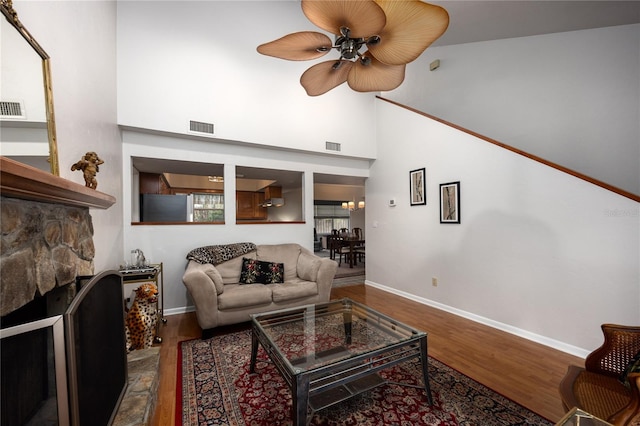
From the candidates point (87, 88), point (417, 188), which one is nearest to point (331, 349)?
point (87, 88)

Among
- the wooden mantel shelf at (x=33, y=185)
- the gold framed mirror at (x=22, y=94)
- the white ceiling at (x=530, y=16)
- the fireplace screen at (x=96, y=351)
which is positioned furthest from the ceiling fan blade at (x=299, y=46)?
the white ceiling at (x=530, y=16)

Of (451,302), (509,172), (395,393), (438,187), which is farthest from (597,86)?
(395,393)

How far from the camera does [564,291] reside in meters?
2.35

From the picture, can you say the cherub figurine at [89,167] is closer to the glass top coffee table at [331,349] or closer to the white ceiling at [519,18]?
the glass top coffee table at [331,349]

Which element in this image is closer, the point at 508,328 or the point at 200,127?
the point at 508,328

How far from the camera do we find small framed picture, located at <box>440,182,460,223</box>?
3.23 meters

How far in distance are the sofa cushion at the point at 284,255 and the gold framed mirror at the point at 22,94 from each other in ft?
7.70

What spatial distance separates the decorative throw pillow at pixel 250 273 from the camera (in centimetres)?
311

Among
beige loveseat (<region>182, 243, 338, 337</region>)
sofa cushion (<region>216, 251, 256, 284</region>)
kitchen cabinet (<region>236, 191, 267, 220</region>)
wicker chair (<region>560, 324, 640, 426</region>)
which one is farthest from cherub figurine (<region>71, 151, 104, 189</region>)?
kitchen cabinet (<region>236, 191, 267, 220</region>)

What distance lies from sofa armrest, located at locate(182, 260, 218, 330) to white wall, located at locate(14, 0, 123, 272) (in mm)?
699

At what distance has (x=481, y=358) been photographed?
2.19 m

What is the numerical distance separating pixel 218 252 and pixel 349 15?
275 centimetres

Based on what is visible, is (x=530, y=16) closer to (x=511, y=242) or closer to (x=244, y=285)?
(x=511, y=242)

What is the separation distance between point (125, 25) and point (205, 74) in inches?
35.9
